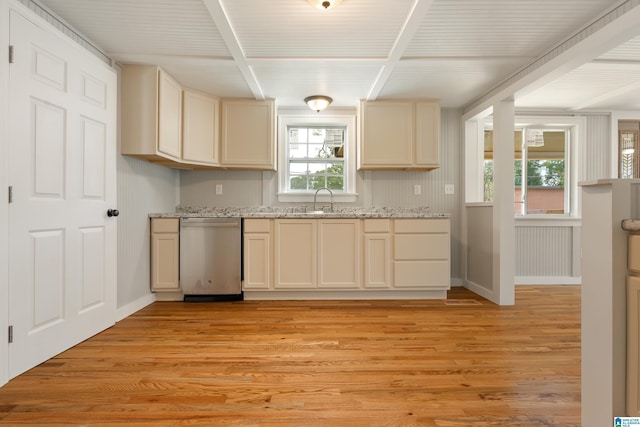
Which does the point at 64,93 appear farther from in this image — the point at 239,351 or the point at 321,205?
the point at 321,205

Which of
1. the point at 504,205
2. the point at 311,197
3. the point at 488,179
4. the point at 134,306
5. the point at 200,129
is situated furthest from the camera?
the point at 488,179

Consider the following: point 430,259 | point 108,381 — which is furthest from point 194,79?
point 430,259

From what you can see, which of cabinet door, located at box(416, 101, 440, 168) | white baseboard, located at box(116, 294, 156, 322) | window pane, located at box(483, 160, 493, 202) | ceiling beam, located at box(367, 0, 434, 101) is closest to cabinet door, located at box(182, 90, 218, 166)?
white baseboard, located at box(116, 294, 156, 322)

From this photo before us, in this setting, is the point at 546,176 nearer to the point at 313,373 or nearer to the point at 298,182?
the point at 298,182

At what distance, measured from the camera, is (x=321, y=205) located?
13.1ft

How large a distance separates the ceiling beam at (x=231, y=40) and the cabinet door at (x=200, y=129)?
56 centimetres

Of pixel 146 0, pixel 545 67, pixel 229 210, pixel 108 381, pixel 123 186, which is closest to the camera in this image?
pixel 108 381

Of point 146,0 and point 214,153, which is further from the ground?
point 146,0

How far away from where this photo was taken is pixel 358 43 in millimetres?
2461

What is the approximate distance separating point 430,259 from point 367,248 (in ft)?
2.17

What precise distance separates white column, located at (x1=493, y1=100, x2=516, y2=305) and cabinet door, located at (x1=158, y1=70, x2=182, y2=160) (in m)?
3.13

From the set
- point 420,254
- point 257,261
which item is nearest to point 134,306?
point 257,261

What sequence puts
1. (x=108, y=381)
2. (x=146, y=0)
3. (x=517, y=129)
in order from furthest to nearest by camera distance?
(x=517, y=129) < (x=146, y=0) < (x=108, y=381)

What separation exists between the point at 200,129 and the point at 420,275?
9.00ft
